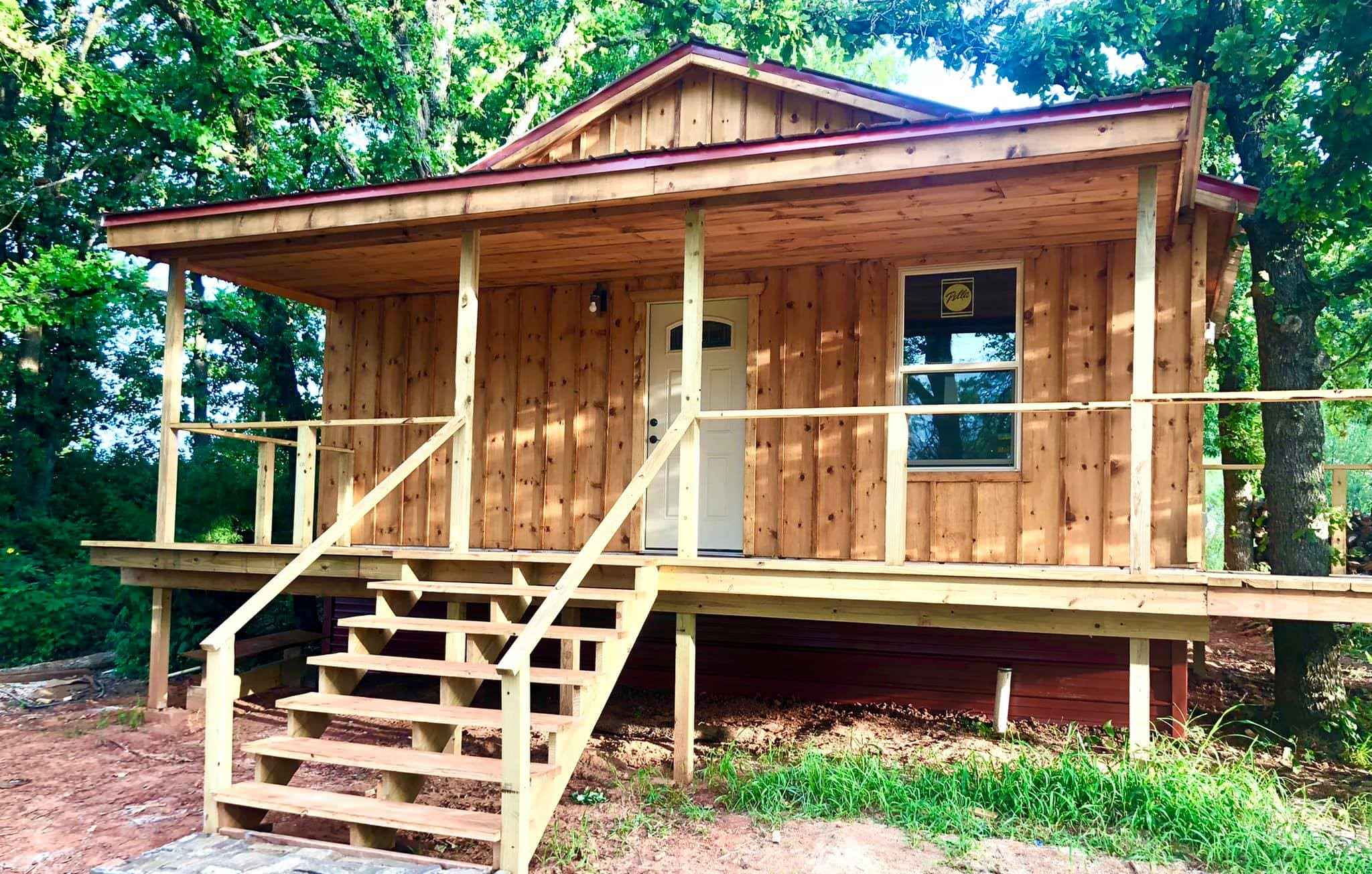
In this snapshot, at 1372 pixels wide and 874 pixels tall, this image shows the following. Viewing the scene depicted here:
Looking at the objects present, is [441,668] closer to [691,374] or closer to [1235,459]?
[691,374]

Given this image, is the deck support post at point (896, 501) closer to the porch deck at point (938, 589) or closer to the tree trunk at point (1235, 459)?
the porch deck at point (938, 589)

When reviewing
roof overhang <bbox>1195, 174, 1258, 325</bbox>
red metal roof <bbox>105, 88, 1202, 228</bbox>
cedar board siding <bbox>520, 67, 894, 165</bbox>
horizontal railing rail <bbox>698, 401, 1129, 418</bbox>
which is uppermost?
cedar board siding <bbox>520, 67, 894, 165</bbox>

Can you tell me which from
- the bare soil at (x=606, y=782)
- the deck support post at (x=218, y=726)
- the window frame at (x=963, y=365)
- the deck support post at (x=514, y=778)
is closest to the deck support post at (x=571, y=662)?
the bare soil at (x=606, y=782)

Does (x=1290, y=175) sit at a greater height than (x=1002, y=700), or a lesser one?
greater

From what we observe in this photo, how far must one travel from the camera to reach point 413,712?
4902 millimetres

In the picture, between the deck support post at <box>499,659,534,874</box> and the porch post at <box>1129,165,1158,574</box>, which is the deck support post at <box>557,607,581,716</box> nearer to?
the deck support post at <box>499,659,534,874</box>

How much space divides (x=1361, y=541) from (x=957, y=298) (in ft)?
28.1

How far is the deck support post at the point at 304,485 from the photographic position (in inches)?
281

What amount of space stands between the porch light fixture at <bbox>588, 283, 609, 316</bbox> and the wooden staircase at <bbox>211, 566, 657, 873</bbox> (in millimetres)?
3060

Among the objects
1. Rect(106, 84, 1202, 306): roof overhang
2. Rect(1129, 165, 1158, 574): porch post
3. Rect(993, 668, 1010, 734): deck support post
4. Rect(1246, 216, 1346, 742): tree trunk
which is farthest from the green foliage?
Rect(1246, 216, 1346, 742): tree trunk

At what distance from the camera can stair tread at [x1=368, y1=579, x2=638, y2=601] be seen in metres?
5.54

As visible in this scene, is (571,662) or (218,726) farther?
(571,662)

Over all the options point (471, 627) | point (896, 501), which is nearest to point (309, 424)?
point (471, 627)

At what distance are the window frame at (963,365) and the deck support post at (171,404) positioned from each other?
546 centimetres
